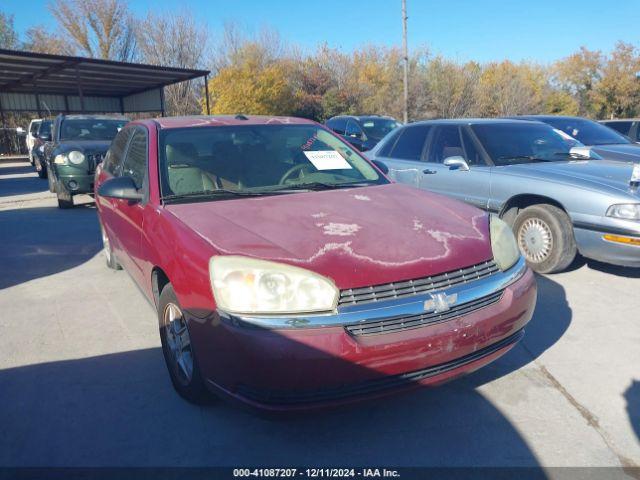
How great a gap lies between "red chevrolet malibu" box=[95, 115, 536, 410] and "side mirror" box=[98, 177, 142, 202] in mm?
12

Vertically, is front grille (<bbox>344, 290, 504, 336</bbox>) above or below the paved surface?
above

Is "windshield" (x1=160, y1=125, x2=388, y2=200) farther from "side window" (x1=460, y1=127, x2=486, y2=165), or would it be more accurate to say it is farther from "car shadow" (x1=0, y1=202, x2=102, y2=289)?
"car shadow" (x1=0, y1=202, x2=102, y2=289)

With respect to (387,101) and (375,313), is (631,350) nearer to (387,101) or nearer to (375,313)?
(375,313)

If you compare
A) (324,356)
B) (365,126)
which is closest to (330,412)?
(324,356)

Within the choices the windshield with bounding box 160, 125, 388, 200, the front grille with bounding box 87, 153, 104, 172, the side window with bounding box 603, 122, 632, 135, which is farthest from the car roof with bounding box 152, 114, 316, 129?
the side window with bounding box 603, 122, 632, 135

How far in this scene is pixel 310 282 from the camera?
6.81 feet

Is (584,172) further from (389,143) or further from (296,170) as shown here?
(296,170)

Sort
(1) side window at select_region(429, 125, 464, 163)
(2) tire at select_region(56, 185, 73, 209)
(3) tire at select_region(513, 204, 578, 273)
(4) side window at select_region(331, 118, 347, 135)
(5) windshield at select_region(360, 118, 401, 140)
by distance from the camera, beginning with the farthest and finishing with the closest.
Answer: (4) side window at select_region(331, 118, 347, 135)
(5) windshield at select_region(360, 118, 401, 140)
(2) tire at select_region(56, 185, 73, 209)
(1) side window at select_region(429, 125, 464, 163)
(3) tire at select_region(513, 204, 578, 273)

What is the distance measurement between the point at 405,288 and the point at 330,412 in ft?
2.09

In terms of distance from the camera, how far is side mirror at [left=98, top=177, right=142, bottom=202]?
312cm

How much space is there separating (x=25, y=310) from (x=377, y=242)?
3485 mm

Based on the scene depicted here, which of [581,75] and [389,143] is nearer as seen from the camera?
[389,143]

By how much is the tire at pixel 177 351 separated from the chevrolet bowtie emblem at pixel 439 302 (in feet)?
3.91

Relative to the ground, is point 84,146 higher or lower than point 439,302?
higher
